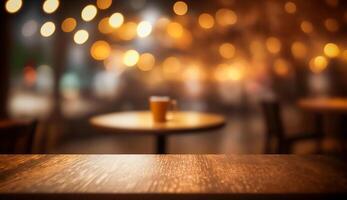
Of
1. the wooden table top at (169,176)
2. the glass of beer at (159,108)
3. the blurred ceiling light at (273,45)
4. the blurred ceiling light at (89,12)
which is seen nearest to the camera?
the wooden table top at (169,176)

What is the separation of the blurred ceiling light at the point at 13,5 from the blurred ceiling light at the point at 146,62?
61.3 inches

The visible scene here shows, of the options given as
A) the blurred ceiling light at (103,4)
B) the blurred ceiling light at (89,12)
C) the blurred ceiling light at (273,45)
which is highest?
the blurred ceiling light at (103,4)

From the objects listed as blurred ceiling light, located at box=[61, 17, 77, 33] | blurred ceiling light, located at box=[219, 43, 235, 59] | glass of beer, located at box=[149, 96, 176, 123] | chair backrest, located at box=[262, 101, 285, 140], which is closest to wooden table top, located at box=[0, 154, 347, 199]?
glass of beer, located at box=[149, 96, 176, 123]

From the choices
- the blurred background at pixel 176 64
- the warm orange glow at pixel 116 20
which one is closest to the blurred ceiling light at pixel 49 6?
the blurred background at pixel 176 64

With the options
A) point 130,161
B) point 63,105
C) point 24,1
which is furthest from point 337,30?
point 130,161

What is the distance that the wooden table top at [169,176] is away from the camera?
479 millimetres

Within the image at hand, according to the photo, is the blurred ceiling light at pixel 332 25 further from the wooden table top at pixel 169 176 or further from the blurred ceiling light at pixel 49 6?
the wooden table top at pixel 169 176

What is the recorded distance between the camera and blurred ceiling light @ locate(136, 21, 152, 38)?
4.57m

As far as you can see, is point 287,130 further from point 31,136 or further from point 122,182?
point 122,182

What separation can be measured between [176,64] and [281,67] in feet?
4.51

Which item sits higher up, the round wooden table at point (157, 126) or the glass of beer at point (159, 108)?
the glass of beer at point (159, 108)

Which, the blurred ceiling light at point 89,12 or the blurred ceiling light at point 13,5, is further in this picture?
the blurred ceiling light at point 89,12

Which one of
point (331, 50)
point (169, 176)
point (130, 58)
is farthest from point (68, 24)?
point (169, 176)

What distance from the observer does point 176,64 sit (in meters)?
4.65
